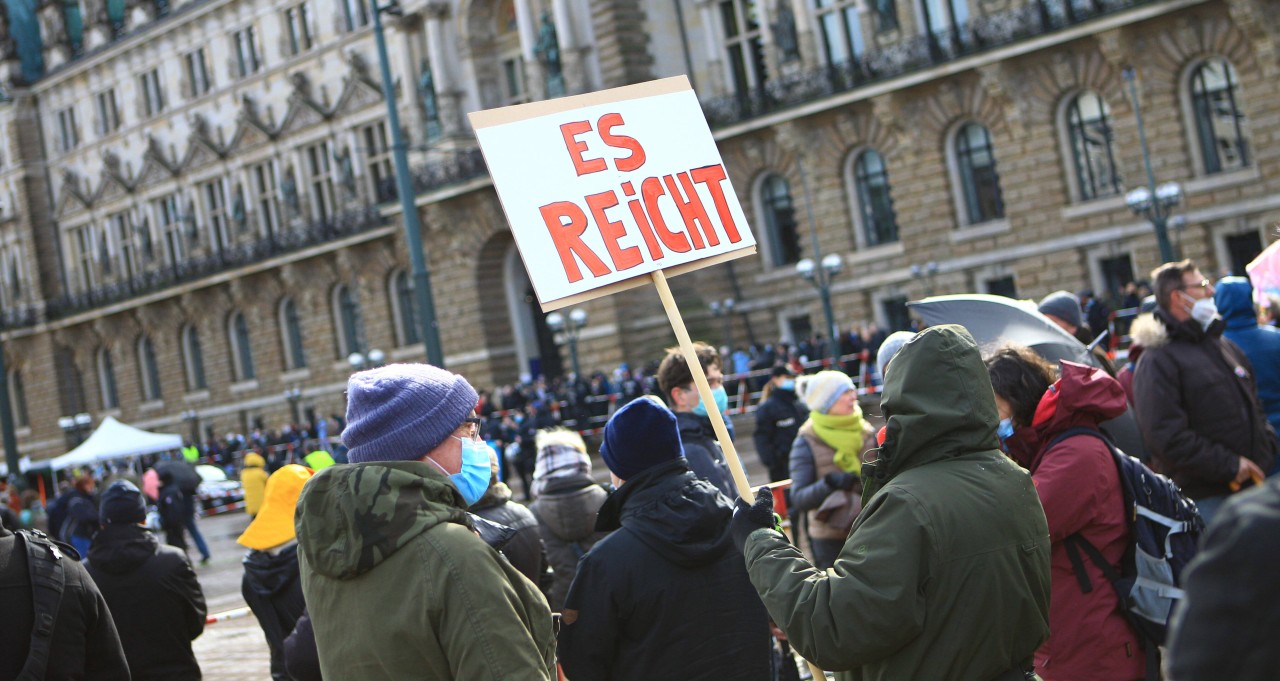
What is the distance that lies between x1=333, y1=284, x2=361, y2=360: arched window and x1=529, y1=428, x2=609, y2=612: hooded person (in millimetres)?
38442

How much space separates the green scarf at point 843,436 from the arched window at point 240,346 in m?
43.4

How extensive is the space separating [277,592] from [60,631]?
1.17 meters

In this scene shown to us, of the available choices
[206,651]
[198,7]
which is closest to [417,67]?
[198,7]

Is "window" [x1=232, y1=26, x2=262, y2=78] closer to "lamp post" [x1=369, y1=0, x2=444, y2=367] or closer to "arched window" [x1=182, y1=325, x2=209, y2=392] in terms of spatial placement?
"arched window" [x1=182, y1=325, x2=209, y2=392]

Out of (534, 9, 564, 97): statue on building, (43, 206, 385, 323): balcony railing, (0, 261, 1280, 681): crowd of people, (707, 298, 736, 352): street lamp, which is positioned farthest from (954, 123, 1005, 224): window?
(0, 261, 1280, 681): crowd of people

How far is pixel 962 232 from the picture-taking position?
29141 millimetres

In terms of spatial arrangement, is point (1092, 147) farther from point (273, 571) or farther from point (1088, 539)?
point (1088, 539)

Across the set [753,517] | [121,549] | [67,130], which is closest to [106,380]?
[67,130]

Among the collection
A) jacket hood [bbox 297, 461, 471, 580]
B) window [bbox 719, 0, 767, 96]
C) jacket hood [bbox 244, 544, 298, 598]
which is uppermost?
window [bbox 719, 0, 767, 96]

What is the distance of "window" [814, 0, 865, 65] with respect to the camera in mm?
30984

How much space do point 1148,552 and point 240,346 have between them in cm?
4671

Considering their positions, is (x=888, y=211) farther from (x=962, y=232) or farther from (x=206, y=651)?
(x=206, y=651)

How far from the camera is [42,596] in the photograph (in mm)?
4230

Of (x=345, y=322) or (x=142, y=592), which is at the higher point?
(x=345, y=322)
